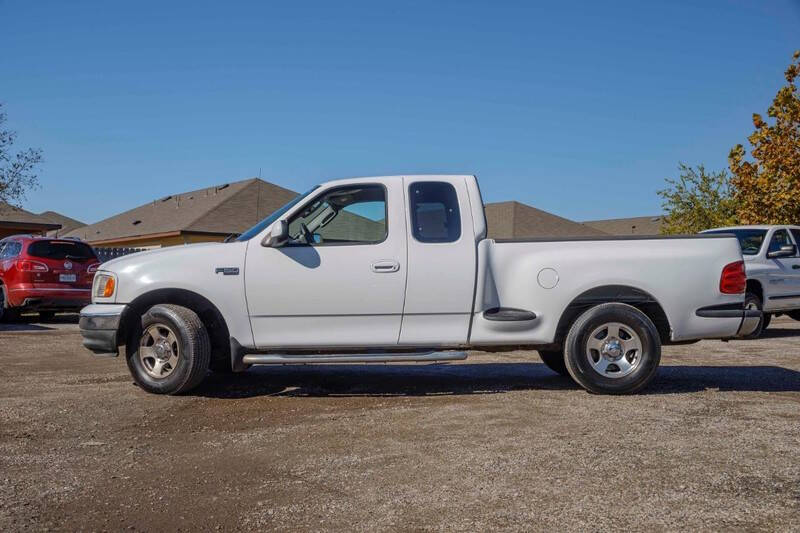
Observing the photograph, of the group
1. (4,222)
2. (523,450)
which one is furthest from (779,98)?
(4,222)

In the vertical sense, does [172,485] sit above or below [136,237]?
below

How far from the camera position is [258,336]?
21.4 ft

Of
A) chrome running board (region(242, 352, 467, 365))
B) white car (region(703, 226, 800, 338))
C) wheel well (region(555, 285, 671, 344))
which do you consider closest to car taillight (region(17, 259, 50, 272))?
chrome running board (region(242, 352, 467, 365))

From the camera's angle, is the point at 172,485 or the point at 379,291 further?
the point at 379,291

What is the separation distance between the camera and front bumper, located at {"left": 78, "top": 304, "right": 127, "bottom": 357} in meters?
6.51

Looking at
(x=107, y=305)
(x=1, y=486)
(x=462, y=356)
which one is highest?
(x=107, y=305)

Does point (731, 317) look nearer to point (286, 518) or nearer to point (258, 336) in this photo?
point (258, 336)

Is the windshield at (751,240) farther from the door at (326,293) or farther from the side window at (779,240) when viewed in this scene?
the door at (326,293)

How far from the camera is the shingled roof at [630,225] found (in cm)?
3815

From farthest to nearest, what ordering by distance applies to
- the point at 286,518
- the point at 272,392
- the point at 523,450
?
1. the point at 272,392
2. the point at 523,450
3. the point at 286,518

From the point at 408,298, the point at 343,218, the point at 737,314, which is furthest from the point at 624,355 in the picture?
the point at 343,218

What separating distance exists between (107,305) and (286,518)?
397cm

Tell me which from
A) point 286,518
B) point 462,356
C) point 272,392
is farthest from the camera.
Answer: point 272,392

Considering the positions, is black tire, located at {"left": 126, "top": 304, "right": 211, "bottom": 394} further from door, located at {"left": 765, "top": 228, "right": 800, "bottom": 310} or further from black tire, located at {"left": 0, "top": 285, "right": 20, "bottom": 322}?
door, located at {"left": 765, "top": 228, "right": 800, "bottom": 310}
